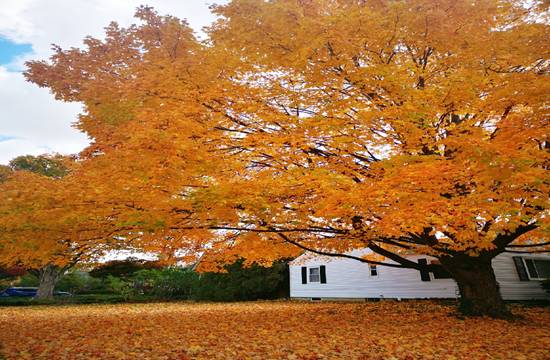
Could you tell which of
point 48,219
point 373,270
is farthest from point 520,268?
point 48,219

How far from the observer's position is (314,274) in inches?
994

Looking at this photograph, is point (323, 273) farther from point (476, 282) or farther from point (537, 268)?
point (476, 282)

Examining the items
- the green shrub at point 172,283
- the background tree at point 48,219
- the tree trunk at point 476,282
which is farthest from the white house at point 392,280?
the background tree at point 48,219

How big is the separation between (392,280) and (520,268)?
6.73m

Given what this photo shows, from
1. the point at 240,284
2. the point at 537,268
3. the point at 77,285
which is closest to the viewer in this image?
the point at 537,268

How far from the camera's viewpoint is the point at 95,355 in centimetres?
636

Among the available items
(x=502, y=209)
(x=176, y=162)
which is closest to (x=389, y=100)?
(x=502, y=209)

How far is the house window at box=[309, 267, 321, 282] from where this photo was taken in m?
24.9

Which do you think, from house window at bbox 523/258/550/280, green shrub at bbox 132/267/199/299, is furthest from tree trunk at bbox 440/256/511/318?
green shrub at bbox 132/267/199/299

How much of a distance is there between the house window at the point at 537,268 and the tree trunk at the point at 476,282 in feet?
31.7

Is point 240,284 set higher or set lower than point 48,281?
lower

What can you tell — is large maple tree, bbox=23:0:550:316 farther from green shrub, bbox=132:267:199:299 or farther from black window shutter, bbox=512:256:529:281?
green shrub, bbox=132:267:199:299

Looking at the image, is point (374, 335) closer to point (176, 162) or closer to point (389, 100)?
point (389, 100)

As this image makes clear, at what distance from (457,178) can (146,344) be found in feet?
25.3
